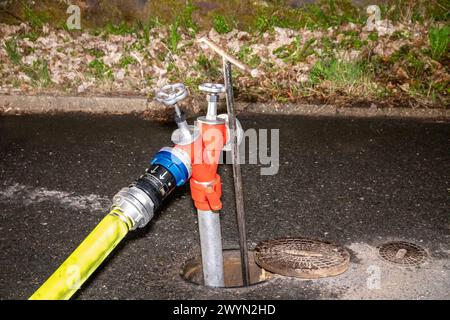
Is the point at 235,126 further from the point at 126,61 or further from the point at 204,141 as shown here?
the point at 126,61

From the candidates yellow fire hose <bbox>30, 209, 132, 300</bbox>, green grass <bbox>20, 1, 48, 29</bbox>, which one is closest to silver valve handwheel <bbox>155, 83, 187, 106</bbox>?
yellow fire hose <bbox>30, 209, 132, 300</bbox>

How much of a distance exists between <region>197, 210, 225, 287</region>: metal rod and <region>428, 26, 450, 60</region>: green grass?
468 centimetres

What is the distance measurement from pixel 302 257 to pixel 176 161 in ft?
4.01

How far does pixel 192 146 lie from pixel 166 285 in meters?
1.00

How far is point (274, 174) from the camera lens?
4.68 metres

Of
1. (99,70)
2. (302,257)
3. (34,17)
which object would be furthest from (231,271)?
(34,17)

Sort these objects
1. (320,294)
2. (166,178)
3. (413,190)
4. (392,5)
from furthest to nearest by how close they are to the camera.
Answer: (392,5)
(413,190)
(320,294)
(166,178)

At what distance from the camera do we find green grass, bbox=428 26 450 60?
6.58 metres

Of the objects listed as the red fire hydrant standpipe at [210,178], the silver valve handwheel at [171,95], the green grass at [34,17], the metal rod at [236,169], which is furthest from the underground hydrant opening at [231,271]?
the green grass at [34,17]

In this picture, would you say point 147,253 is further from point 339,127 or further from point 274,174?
point 339,127

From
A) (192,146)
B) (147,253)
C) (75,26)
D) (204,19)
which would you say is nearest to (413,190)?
(147,253)

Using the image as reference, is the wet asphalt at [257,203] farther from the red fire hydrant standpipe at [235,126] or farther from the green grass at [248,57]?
the green grass at [248,57]

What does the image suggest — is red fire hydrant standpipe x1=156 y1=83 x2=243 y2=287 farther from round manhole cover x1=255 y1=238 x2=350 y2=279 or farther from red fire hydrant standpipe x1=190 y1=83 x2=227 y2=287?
round manhole cover x1=255 y1=238 x2=350 y2=279

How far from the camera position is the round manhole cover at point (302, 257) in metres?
3.23
